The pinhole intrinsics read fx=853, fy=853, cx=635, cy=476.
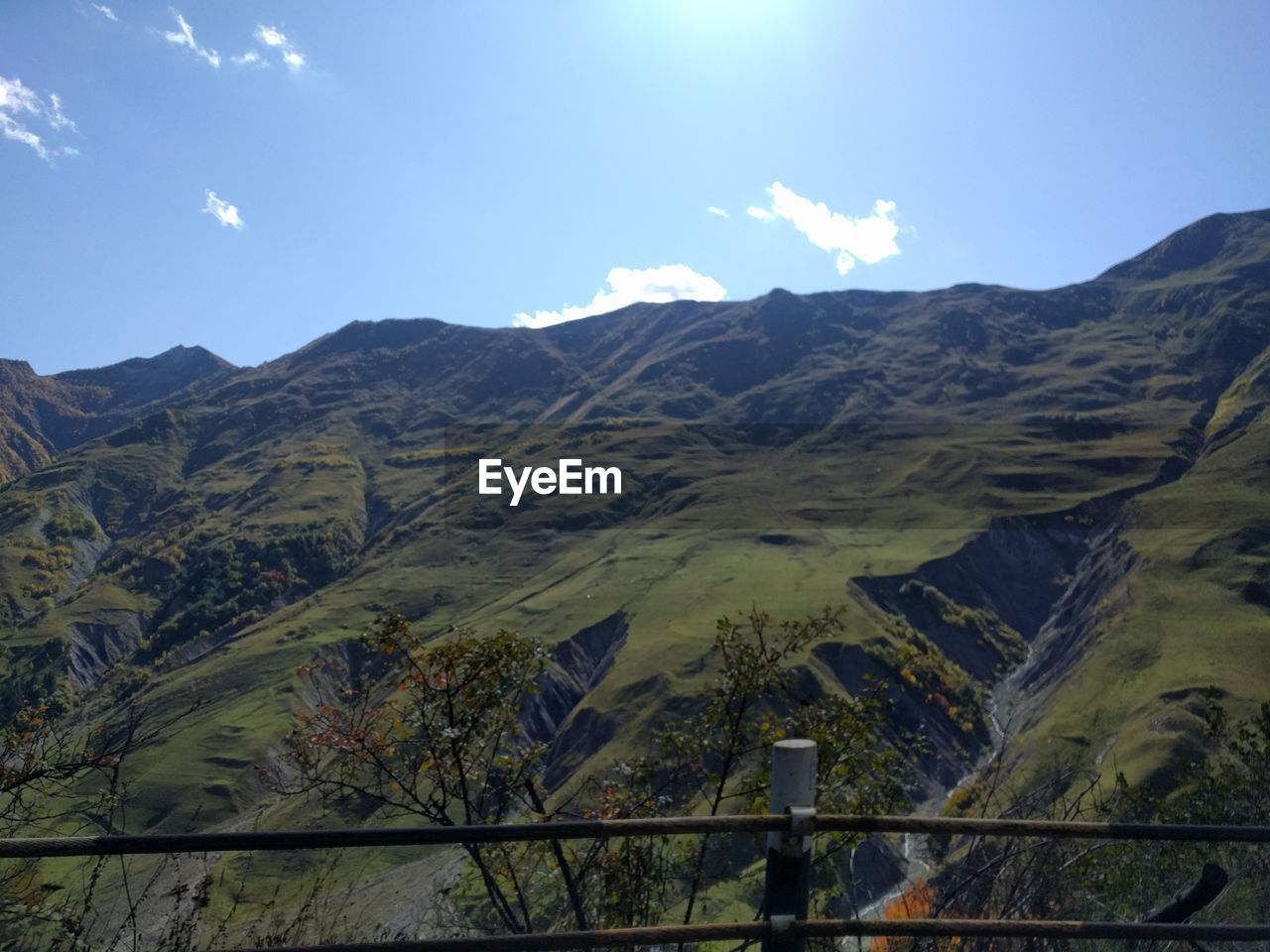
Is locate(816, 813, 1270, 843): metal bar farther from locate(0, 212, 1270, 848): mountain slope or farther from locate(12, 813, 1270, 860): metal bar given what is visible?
locate(0, 212, 1270, 848): mountain slope

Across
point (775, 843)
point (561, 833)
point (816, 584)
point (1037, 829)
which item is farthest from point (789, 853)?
point (816, 584)

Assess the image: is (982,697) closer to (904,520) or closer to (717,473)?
(904,520)

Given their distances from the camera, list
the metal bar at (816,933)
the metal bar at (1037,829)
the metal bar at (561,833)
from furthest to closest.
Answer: the metal bar at (1037,829)
the metal bar at (816,933)
the metal bar at (561,833)

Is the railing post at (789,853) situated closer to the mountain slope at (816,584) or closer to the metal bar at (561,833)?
the metal bar at (561,833)

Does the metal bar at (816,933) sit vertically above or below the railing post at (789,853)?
below

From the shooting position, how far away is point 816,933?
4.16 m

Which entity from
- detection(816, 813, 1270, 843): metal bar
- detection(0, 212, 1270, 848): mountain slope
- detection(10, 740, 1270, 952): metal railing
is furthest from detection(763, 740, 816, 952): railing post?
detection(0, 212, 1270, 848): mountain slope

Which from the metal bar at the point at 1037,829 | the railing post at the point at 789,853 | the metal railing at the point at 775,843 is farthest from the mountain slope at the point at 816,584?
the railing post at the point at 789,853

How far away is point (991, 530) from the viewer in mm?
122500

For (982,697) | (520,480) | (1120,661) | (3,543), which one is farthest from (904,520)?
(3,543)

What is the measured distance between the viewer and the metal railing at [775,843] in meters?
4.05

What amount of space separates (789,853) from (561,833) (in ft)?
3.72

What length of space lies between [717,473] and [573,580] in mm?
62244

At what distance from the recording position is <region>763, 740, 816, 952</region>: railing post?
13.7ft
